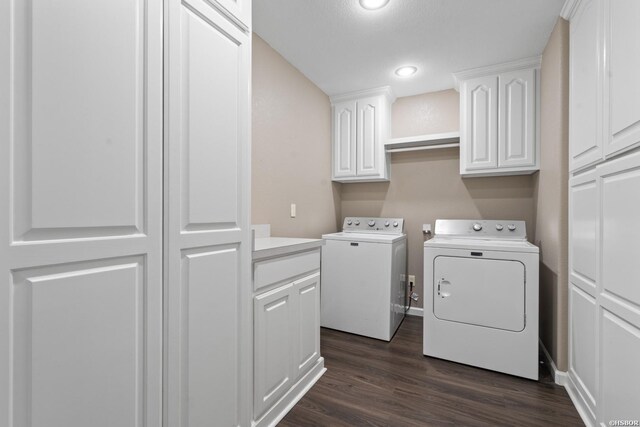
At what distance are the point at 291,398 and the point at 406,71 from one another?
2682 mm

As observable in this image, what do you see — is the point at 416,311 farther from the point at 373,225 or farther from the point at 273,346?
the point at 273,346

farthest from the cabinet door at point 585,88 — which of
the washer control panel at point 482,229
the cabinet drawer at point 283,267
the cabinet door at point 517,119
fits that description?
the cabinet drawer at point 283,267

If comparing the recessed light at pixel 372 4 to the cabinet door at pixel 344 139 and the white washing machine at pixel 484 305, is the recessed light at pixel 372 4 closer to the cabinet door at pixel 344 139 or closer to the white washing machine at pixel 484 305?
the cabinet door at pixel 344 139

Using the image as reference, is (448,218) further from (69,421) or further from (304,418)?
(69,421)

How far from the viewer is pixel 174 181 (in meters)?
0.98

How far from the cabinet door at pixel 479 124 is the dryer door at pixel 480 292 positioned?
3.05 feet

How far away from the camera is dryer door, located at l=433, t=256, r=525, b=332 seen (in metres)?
2.00

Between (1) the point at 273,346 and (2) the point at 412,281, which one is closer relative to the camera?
(1) the point at 273,346

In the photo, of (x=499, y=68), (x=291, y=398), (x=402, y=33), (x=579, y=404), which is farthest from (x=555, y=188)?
(x=291, y=398)

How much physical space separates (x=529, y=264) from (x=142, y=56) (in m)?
2.39

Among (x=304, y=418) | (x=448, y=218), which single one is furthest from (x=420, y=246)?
(x=304, y=418)

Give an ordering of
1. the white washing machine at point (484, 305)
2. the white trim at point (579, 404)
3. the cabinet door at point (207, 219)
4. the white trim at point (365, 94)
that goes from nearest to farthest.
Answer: the cabinet door at point (207, 219) → the white trim at point (579, 404) → the white washing machine at point (484, 305) → the white trim at point (365, 94)

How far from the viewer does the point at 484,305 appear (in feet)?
6.83

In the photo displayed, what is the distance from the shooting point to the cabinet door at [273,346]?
140 cm
